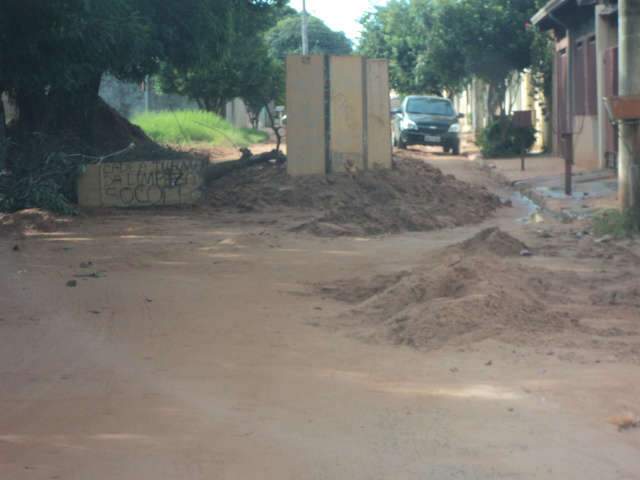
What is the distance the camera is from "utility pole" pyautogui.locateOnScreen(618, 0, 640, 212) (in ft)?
38.8

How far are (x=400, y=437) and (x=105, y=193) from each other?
10.9m

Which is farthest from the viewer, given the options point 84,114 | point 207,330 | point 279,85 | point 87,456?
point 279,85

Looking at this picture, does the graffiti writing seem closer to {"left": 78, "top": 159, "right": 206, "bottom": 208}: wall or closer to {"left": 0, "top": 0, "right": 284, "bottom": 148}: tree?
{"left": 78, "top": 159, "right": 206, "bottom": 208}: wall

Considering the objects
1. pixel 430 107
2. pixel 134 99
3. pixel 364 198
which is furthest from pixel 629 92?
pixel 134 99

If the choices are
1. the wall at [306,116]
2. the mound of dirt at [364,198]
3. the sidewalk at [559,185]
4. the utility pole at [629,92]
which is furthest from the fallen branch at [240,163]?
the utility pole at [629,92]

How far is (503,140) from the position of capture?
28203mm

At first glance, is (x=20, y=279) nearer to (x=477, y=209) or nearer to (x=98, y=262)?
(x=98, y=262)

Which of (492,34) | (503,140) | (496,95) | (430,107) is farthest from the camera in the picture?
(496,95)

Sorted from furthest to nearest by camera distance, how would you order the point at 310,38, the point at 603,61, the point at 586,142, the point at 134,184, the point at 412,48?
the point at 310,38
the point at 412,48
the point at 586,142
the point at 603,61
the point at 134,184

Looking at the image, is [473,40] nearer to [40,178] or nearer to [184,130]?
[184,130]

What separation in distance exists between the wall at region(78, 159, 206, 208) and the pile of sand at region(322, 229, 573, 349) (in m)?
6.61

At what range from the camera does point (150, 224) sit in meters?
13.8

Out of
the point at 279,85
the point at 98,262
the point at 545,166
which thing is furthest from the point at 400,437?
the point at 279,85

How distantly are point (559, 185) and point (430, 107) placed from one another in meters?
12.9
